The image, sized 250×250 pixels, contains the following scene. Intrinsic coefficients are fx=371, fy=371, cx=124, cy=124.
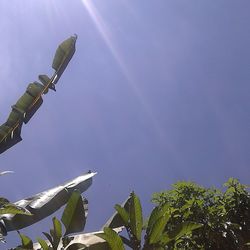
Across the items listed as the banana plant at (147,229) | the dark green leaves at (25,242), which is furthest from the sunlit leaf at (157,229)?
the dark green leaves at (25,242)

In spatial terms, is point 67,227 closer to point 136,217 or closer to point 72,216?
point 72,216

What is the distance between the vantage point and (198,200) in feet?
21.3

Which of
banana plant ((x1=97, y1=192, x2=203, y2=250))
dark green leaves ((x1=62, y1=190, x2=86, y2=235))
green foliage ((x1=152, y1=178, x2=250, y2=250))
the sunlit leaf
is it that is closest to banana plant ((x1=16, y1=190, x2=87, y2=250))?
dark green leaves ((x1=62, y1=190, x2=86, y2=235))

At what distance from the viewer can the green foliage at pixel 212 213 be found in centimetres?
614

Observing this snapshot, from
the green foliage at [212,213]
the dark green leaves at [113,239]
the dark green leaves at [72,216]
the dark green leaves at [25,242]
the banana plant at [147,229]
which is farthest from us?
the green foliage at [212,213]

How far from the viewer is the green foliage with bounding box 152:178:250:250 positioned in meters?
6.14

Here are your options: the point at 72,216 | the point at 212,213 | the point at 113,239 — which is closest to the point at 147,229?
the point at 113,239

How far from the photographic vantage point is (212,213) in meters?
6.40

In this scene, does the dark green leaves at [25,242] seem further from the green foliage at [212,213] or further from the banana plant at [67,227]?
the green foliage at [212,213]

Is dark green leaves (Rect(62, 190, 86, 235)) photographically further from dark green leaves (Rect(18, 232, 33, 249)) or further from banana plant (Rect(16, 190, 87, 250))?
dark green leaves (Rect(18, 232, 33, 249))

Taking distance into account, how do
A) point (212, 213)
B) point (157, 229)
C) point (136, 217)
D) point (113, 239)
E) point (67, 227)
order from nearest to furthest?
point (113, 239) < point (157, 229) < point (136, 217) < point (67, 227) < point (212, 213)

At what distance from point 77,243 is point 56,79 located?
6.93ft

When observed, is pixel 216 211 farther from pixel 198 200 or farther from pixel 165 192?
pixel 165 192

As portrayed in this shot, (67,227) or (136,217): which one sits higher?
(136,217)
